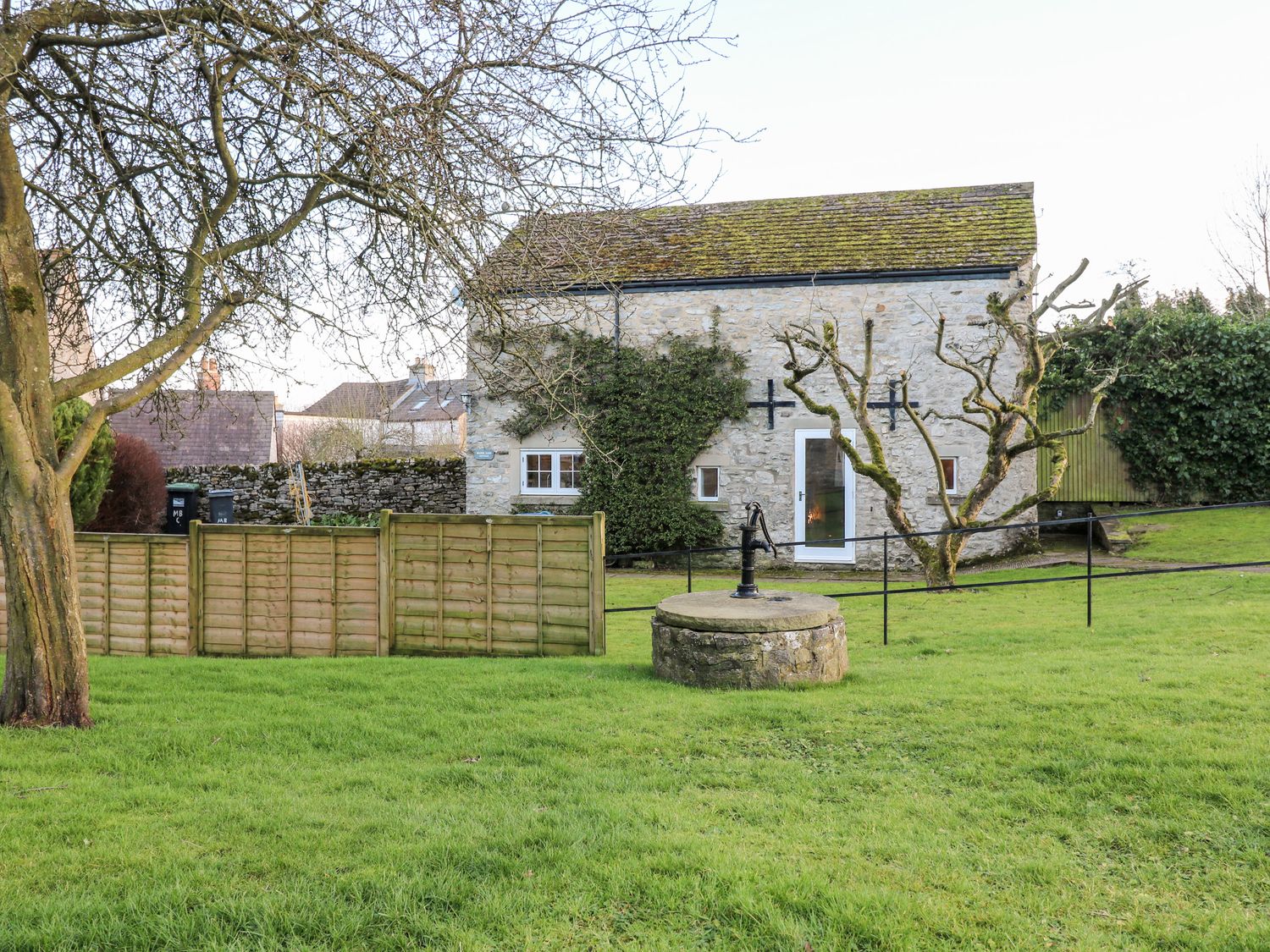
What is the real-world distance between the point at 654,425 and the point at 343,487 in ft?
25.8

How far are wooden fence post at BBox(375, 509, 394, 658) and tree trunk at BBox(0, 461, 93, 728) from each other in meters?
2.94

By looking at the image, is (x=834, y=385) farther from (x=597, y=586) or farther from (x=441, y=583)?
(x=441, y=583)

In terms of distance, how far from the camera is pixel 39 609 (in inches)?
218

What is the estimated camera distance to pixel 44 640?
18.2 feet

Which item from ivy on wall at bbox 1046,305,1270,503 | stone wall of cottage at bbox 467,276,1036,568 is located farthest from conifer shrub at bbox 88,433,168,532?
ivy on wall at bbox 1046,305,1270,503

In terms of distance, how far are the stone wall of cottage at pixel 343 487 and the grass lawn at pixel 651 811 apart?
40.9 ft

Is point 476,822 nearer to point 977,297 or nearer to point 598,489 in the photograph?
point 598,489

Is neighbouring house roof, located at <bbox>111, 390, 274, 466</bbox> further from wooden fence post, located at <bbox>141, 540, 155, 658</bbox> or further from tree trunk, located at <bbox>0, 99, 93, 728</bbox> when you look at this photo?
tree trunk, located at <bbox>0, 99, 93, 728</bbox>

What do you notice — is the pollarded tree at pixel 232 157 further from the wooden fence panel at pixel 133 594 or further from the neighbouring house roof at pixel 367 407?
the neighbouring house roof at pixel 367 407

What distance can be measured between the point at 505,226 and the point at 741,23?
1.81 metres

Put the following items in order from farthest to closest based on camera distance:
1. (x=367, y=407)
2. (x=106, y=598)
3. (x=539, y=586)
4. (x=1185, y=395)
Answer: (x=367, y=407) < (x=1185, y=395) < (x=106, y=598) < (x=539, y=586)

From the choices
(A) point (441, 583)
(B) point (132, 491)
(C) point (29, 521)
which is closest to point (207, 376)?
(C) point (29, 521)

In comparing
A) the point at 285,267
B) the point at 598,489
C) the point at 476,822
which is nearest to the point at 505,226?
the point at 285,267

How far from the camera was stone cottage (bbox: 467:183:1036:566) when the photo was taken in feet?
49.5
